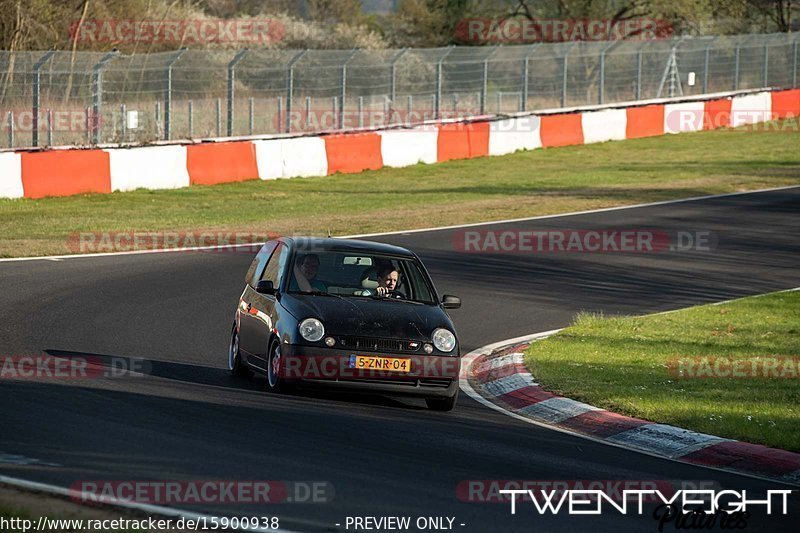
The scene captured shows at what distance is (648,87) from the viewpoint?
4525 cm

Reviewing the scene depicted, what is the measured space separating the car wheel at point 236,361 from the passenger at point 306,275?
902 mm

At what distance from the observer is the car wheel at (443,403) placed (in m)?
10.9

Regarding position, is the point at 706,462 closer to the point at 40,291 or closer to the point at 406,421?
the point at 406,421

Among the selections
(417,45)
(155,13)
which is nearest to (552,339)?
(155,13)

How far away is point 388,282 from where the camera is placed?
11914 mm

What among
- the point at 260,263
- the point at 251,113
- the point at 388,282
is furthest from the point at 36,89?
the point at 388,282

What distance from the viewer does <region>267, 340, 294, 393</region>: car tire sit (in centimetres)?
1091

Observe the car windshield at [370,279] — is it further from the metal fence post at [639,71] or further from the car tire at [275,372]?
the metal fence post at [639,71]

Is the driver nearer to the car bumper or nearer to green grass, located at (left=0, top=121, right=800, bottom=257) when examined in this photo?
the car bumper

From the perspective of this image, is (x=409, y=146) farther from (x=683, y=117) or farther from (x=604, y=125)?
(x=683, y=117)

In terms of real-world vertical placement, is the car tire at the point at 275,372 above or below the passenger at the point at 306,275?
below

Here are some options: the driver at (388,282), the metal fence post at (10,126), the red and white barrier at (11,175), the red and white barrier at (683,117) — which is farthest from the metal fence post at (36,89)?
the red and white barrier at (683,117)

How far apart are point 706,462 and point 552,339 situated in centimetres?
488

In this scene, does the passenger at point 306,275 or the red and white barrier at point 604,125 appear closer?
Answer: the passenger at point 306,275
